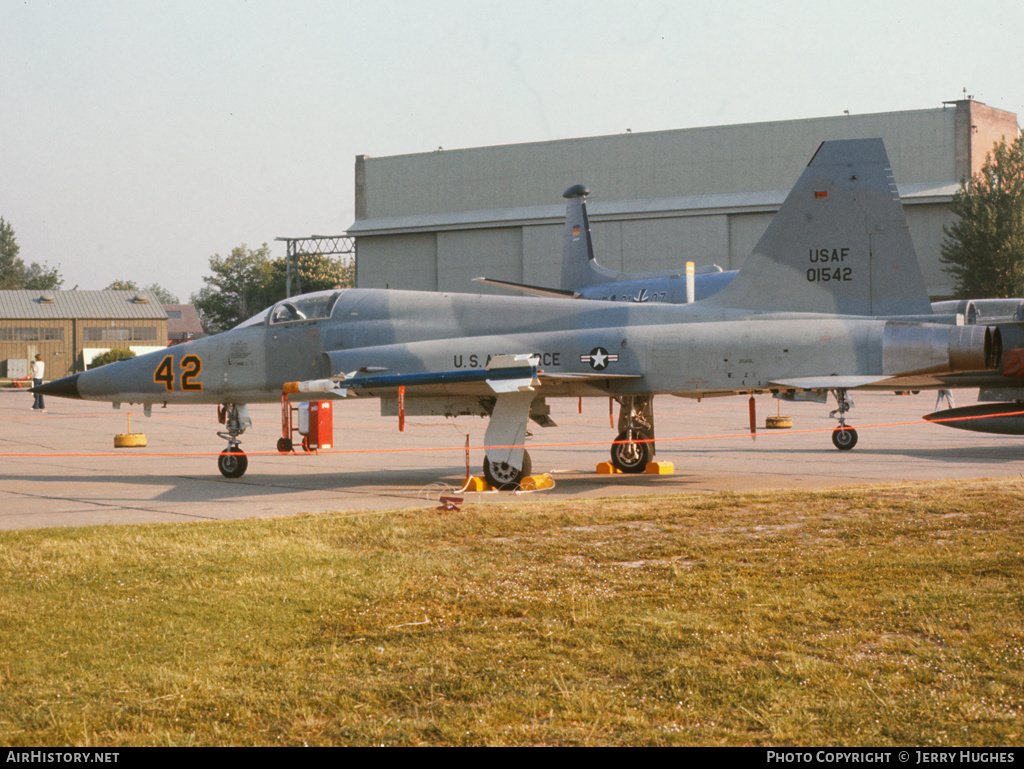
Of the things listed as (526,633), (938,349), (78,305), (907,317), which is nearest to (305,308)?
(907,317)

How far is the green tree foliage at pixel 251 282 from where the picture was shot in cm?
10600

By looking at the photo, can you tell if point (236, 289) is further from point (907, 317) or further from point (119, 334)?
point (907, 317)

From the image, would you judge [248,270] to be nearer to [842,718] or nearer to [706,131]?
[706,131]

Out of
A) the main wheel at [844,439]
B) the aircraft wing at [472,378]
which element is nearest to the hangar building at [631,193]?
the main wheel at [844,439]

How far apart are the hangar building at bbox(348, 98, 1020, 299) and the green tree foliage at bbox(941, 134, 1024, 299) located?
1.39 m

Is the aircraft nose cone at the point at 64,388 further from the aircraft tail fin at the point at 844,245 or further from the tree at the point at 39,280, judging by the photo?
the tree at the point at 39,280

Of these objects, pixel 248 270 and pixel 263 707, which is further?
pixel 248 270

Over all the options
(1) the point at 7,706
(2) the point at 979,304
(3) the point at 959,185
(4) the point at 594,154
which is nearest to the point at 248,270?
(4) the point at 594,154

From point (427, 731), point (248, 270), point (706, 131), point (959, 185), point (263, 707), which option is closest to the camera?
point (427, 731)

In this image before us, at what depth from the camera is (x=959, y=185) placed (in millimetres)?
57969

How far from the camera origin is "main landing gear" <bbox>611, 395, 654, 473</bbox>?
49.4 feet

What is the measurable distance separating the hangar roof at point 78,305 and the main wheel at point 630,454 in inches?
3207

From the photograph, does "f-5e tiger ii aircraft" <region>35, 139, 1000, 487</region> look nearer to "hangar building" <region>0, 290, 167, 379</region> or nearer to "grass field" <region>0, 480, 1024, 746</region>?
"grass field" <region>0, 480, 1024, 746</region>
